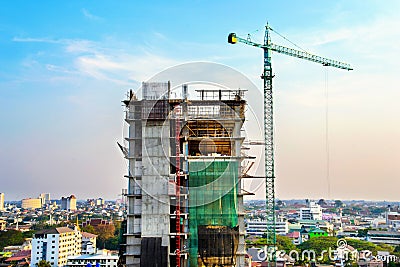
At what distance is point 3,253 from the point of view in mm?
41875

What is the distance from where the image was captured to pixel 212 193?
14039mm

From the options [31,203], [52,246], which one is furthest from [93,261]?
[31,203]

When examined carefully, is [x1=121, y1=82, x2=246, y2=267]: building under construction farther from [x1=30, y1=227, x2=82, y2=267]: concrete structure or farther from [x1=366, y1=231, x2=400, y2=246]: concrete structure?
[x1=366, y1=231, x2=400, y2=246]: concrete structure

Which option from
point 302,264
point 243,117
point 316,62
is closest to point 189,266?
point 243,117

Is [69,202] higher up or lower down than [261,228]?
higher up

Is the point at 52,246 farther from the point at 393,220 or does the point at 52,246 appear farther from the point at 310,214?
the point at 310,214

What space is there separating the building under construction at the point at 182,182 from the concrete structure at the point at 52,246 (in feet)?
88.3

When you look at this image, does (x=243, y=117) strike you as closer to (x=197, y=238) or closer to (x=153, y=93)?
(x=153, y=93)

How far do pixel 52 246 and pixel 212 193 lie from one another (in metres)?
29.4

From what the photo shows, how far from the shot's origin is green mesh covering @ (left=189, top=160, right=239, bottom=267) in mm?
13797

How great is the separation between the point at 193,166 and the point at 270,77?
53.6ft

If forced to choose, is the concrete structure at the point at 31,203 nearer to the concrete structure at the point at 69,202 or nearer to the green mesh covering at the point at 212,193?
the concrete structure at the point at 69,202

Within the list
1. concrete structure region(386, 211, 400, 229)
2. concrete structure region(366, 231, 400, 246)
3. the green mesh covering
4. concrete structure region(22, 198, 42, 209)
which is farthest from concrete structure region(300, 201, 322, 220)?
concrete structure region(22, 198, 42, 209)

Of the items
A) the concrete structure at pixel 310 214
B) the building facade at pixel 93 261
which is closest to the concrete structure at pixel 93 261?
the building facade at pixel 93 261
